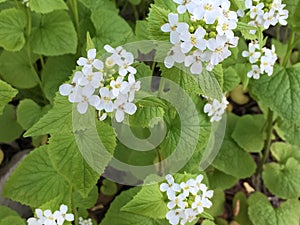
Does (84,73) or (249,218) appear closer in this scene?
(84,73)

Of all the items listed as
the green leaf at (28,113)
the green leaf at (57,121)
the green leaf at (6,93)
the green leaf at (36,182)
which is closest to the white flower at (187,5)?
the green leaf at (57,121)

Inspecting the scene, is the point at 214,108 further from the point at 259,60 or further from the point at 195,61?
the point at 195,61

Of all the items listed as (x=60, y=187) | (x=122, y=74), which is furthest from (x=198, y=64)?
(x=60, y=187)

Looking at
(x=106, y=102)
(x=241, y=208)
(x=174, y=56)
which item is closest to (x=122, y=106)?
(x=106, y=102)

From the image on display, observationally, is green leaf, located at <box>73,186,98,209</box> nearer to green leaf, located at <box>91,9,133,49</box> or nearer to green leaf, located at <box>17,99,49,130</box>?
green leaf, located at <box>17,99,49,130</box>

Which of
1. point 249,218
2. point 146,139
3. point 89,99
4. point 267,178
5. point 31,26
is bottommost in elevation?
point 249,218

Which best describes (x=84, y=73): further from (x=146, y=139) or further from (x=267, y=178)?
(x=267, y=178)

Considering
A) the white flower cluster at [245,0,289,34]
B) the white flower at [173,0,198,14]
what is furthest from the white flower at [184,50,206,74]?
the white flower cluster at [245,0,289,34]
